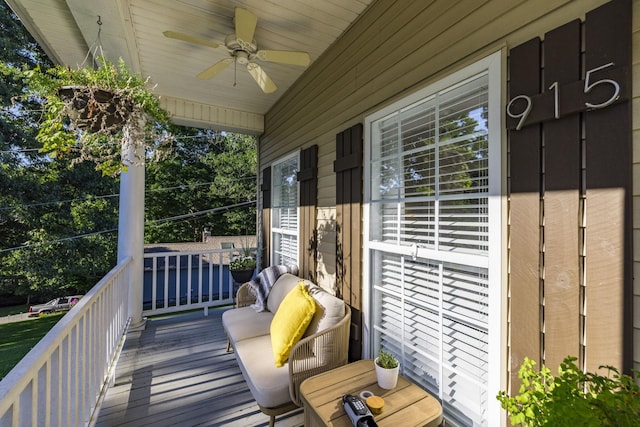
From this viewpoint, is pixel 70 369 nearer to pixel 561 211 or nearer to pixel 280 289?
pixel 280 289

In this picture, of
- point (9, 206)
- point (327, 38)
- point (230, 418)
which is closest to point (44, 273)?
point (9, 206)

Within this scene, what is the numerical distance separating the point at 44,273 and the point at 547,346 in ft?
38.5

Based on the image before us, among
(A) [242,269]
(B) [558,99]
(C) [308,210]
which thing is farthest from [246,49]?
(A) [242,269]

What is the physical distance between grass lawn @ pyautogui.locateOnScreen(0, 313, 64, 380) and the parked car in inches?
9.0

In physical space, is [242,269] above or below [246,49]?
below

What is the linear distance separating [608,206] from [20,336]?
35.6 ft

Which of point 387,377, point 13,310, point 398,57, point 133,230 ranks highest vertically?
point 398,57

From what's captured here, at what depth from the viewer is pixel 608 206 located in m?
1.02

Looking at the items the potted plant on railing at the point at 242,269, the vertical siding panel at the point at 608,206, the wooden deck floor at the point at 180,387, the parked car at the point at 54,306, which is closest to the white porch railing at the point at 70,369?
the wooden deck floor at the point at 180,387

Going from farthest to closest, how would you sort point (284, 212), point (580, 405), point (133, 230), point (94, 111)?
point (284, 212)
point (133, 230)
point (94, 111)
point (580, 405)

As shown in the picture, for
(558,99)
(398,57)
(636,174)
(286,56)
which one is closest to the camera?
(636,174)

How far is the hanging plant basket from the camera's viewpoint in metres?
1.73

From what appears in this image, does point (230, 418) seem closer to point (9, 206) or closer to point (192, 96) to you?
point (192, 96)

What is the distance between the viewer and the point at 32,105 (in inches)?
316
